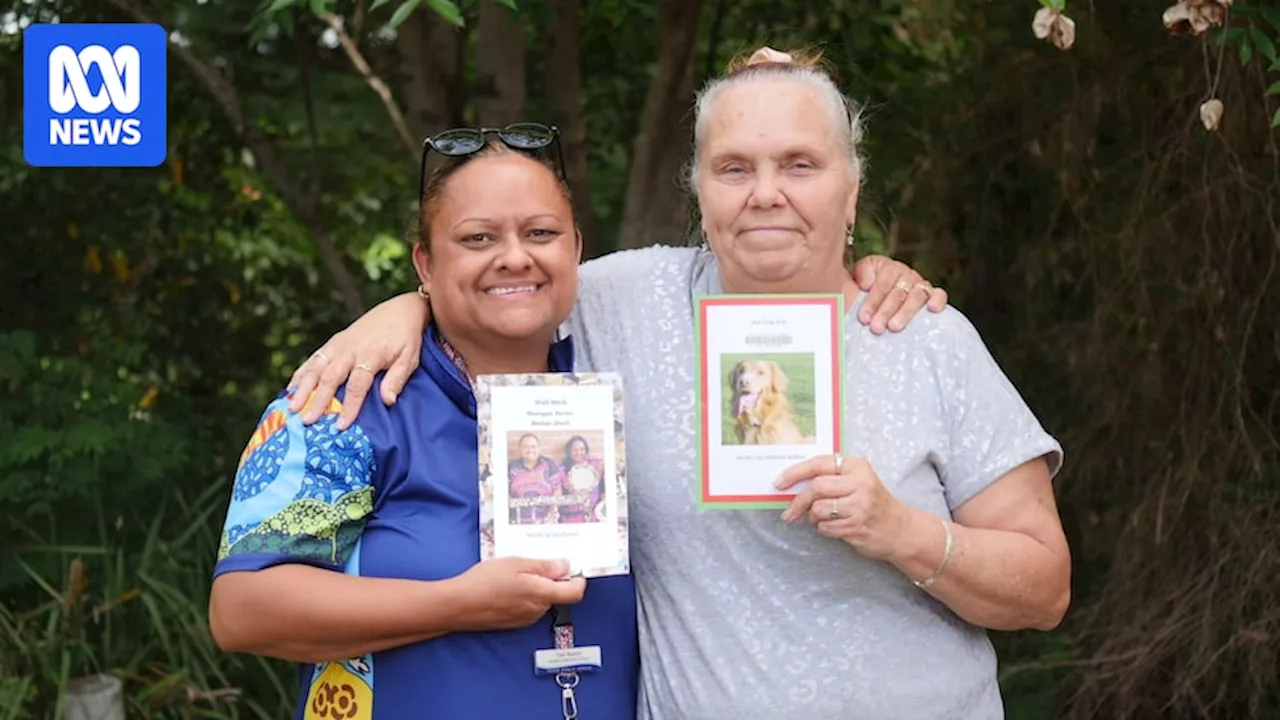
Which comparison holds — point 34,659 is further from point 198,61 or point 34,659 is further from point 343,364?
point 343,364

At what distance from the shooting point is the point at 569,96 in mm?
5047

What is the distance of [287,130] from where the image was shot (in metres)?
5.73

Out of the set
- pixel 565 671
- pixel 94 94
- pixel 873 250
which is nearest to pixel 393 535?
pixel 565 671

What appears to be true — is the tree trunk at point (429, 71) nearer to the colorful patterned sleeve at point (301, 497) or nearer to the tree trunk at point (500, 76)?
the tree trunk at point (500, 76)

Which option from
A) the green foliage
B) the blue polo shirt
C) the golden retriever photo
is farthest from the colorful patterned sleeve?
the green foliage

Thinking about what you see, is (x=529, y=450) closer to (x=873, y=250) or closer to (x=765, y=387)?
(x=765, y=387)

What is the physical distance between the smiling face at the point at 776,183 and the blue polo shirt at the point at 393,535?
0.54 m

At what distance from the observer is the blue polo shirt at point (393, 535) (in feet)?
7.95

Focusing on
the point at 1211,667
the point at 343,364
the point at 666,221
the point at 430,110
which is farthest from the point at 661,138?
the point at 343,364

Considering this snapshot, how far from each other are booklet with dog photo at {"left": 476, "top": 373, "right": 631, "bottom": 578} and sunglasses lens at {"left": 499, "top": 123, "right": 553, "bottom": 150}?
395 mm

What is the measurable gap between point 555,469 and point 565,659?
0.31 metres

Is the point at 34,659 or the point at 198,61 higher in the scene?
the point at 198,61

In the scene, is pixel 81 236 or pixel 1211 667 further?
pixel 81 236

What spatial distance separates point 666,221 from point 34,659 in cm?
231
